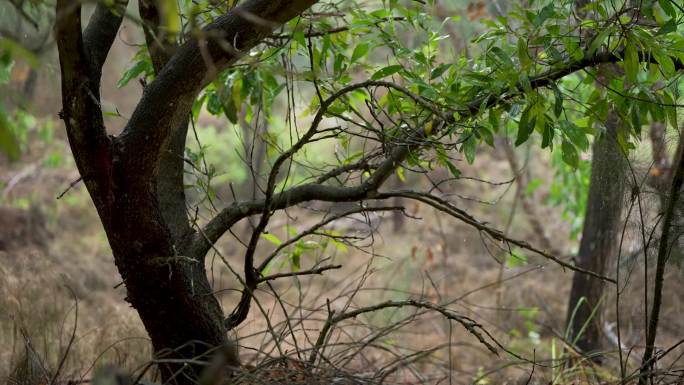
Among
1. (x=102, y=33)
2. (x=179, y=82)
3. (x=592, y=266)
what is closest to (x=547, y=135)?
(x=179, y=82)

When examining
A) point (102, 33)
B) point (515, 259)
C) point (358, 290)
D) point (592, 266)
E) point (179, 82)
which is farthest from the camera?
point (592, 266)

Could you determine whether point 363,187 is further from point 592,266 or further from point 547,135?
point 592,266

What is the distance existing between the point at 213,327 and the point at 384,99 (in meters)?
1.22

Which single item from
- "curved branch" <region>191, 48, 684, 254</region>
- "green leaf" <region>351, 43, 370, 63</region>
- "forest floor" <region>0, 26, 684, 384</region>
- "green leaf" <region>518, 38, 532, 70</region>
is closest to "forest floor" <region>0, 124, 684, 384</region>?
"forest floor" <region>0, 26, 684, 384</region>

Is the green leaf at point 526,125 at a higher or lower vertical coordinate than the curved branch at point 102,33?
lower

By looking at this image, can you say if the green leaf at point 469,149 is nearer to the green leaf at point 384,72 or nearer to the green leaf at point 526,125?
the green leaf at point 526,125

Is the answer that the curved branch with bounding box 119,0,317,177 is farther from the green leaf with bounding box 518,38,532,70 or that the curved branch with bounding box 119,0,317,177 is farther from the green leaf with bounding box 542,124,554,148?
the green leaf with bounding box 542,124,554,148

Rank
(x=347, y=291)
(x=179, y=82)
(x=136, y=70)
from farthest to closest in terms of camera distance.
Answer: (x=347, y=291) → (x=136, y=70) → (x=179, y=82)

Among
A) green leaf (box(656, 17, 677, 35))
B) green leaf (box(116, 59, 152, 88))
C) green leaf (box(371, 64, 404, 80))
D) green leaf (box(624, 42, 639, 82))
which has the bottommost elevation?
green leaf (box(624, 42, 639, 82))

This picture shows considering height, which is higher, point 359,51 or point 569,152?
point 359,51

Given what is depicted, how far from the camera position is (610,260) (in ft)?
17.6

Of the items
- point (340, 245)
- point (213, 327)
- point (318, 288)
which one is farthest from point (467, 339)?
point (213, 327)

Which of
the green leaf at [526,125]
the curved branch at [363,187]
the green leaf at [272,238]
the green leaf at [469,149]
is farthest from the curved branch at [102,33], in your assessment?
the green leaf at [526,125]

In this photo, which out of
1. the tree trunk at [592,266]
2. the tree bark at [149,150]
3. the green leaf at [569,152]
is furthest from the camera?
the tree trunk at [592,266]
